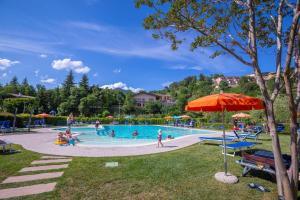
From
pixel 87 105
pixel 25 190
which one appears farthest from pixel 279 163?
pixel 87 105

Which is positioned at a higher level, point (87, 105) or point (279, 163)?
point (87, 105)

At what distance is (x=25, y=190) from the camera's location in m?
4.68

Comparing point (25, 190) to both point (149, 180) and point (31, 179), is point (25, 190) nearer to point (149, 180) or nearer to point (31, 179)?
point (31, 179)

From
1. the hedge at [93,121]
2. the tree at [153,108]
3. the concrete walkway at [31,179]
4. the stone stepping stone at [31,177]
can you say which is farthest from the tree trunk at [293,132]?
the tree at [153,108]

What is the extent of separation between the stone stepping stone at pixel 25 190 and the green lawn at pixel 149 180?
24cm

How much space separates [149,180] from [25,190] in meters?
2.85

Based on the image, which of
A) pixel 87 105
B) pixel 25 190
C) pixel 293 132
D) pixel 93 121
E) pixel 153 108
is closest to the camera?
pixel 293 132

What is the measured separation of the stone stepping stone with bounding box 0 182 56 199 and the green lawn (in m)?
0.24

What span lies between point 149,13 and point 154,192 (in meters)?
4.07

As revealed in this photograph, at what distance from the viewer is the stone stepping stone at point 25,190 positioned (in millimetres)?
4445

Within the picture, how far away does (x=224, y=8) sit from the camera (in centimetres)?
482

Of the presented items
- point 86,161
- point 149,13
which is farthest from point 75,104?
point 149,13

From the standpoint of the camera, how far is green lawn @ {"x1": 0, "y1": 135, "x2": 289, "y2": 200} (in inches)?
176

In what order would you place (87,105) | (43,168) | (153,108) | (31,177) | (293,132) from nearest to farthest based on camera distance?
(293,132)
(31,177)
(43,168)
(87,105)
(153,108)
